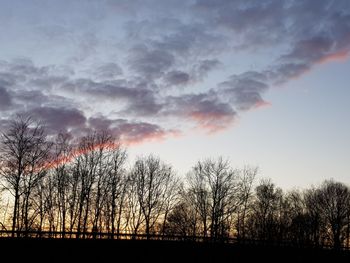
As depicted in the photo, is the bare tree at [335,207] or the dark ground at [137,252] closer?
the dark ground at [137,252]

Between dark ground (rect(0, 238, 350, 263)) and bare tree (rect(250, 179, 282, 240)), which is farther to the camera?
bare tree (rect(250, 179, 282, 240))

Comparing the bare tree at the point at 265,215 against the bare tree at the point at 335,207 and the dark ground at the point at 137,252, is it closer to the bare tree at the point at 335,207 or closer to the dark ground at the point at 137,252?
the bare tree at the point at 335,207

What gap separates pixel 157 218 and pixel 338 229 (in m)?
42.2

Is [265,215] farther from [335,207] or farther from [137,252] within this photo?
[137,252]

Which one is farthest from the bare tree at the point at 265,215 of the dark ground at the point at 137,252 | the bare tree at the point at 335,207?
the dark ground at the point at 137,252

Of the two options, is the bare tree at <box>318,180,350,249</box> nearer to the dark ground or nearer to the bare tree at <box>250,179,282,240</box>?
the bare tree at <box>250,179,282,240</box>

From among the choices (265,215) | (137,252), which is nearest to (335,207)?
(265,215)

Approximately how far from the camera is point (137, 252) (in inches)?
1142

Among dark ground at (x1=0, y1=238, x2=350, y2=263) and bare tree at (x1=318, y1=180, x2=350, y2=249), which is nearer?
dark ground at (x1=0, y1=238, x2=350, y2=263)

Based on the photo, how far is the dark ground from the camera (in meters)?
24.2

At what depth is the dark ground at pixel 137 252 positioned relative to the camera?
24188 millimetres

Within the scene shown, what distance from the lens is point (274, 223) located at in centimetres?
8656


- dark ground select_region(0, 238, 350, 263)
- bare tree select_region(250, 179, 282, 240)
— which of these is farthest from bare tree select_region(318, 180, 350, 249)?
dark ground select_region(0, 238, 350, 263)

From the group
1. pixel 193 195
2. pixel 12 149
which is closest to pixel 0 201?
pixel 12 149
